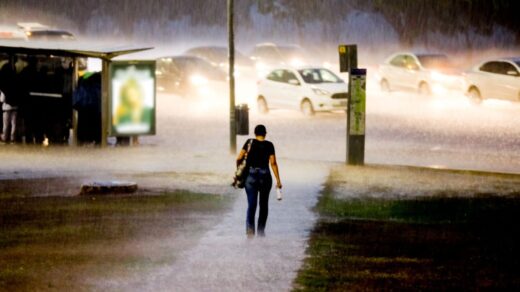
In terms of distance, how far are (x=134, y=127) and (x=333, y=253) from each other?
1343cm

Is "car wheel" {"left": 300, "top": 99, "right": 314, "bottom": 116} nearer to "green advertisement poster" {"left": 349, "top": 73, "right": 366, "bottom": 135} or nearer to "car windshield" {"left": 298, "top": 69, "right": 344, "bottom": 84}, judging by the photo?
"car windshield" {"left": 298, "top": 69, "right": 344, "bottom": 84}

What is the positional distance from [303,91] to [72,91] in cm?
974

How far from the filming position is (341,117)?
3322 cm

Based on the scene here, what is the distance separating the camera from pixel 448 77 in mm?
40625

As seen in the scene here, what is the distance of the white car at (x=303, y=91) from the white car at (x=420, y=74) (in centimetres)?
692

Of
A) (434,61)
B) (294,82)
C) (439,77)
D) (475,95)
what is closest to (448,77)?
(439,77)

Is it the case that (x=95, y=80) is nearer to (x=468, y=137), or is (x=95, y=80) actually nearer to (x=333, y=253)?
(x=468, y=137)

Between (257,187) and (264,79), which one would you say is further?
(264,79)

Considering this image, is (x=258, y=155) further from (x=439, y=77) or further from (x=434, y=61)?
→ (x=434, y=61)

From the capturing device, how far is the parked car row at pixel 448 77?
35.7 m

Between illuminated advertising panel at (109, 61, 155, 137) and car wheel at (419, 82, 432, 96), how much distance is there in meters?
17.9

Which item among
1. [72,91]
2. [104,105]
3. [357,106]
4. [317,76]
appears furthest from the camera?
[317,76]

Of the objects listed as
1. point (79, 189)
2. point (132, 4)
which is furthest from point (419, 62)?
point (132, 4)

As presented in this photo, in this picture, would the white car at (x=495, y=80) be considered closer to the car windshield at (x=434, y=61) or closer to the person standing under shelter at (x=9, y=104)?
the car windshield at (x=434, y=61)
